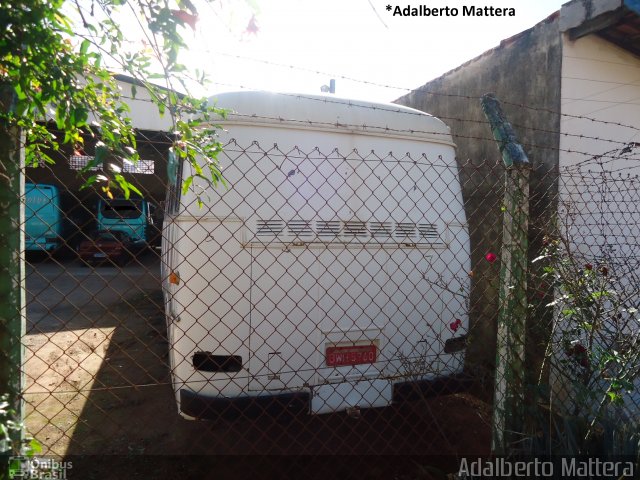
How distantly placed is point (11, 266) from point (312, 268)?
6.90 ft

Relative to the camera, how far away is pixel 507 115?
560cm

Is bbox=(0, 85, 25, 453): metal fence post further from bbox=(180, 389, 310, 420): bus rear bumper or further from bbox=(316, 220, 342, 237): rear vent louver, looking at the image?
bbox=(316, 220, 342, 237): rear vent louver

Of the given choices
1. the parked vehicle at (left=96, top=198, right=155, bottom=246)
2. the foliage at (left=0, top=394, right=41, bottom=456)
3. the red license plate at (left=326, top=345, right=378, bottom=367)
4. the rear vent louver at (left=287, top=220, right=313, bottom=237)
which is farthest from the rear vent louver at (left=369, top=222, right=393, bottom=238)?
the foliage at (left=0, top=394, right=41, bottom=456)

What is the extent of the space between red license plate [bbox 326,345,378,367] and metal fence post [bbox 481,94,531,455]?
118cm

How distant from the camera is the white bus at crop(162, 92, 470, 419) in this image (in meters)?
3.20

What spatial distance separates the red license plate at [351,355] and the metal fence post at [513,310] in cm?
118

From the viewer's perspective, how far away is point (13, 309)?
159 cm

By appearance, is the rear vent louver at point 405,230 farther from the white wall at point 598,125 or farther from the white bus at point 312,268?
the white wall at point 598,125

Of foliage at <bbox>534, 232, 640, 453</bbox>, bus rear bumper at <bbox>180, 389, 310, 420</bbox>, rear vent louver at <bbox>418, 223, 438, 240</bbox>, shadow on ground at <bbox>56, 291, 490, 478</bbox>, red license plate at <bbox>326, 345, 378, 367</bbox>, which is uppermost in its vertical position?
rear vent louver at <bbox>418, 223, 438, 240</bbox>

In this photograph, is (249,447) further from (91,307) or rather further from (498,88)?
(91,307)

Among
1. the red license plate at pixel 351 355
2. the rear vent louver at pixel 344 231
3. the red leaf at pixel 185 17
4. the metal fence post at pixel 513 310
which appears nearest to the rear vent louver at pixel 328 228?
the rear vent louver at pixel 344 231

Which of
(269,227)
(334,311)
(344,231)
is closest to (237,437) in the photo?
(334,311)

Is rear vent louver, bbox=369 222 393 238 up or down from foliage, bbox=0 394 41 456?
up

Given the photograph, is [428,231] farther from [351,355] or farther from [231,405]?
[231,405]
